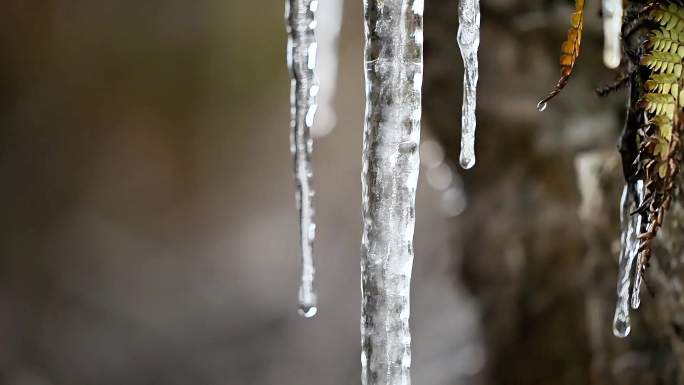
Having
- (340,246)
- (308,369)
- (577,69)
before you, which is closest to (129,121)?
(340,246)

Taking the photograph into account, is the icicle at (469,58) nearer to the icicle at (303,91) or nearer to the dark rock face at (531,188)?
the icicle at (303,91)

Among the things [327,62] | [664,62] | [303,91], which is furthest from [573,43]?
[327,62]

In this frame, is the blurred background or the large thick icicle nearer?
the large thick icicle

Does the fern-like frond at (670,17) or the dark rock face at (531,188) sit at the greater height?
the fern-like frond at (670,17)

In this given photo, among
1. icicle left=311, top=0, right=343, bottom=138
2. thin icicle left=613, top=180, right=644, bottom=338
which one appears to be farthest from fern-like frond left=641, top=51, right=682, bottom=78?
icicle left=311, top=0, right=343, bottom=138

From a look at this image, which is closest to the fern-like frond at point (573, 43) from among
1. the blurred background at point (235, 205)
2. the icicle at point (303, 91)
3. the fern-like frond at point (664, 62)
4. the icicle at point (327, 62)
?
the fern-like frond at point (664, 62)

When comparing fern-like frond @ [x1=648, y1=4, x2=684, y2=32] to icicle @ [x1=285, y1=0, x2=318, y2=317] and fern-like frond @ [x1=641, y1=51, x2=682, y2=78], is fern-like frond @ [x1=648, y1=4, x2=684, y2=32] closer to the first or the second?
fern-like frond @ [x1=641, y1=51, x2=682, y2=78]

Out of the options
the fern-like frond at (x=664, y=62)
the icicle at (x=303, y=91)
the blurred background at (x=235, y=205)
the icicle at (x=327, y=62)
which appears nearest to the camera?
the fern-like frond at (x=664, y=62)
